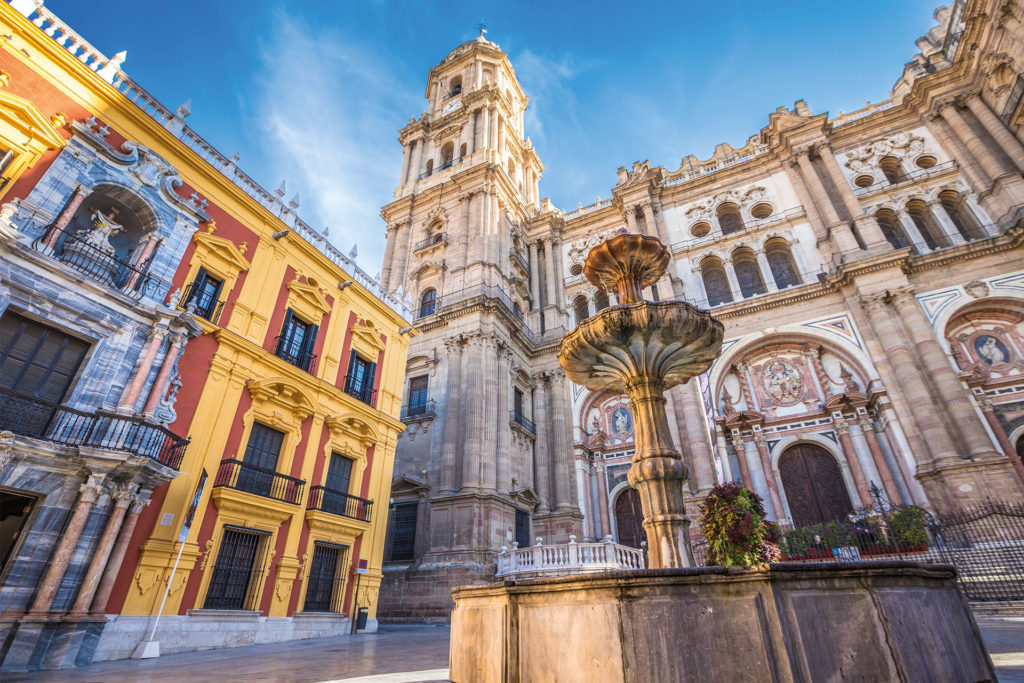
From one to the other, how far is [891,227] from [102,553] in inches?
982

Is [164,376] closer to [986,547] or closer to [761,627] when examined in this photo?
[761,627]

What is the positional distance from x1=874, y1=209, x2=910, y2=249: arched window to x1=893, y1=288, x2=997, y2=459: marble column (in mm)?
3388

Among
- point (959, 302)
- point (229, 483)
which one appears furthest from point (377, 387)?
point (959, 302)

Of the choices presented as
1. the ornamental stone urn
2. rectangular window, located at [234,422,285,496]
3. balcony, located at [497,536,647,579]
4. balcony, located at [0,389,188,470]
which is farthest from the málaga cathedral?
balcony, located at [0,389,188,470]

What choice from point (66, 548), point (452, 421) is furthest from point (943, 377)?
point (66, 548)

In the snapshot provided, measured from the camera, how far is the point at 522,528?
1752 cm

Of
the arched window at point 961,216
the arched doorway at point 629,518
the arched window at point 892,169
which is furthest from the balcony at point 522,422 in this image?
the arched window at point 892,169

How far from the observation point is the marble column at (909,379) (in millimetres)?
13891

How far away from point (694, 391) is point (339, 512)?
12.4m

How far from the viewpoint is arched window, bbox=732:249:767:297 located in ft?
66.4

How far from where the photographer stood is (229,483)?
9070 mm

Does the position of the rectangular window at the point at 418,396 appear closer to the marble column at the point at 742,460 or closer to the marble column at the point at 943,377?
the marble column at the point at 742,460

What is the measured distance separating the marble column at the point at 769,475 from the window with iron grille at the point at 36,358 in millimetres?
18129

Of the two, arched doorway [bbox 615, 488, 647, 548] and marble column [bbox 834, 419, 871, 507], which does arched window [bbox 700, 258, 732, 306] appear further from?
arched doorway [bbox 615, 488, 647, 548]
